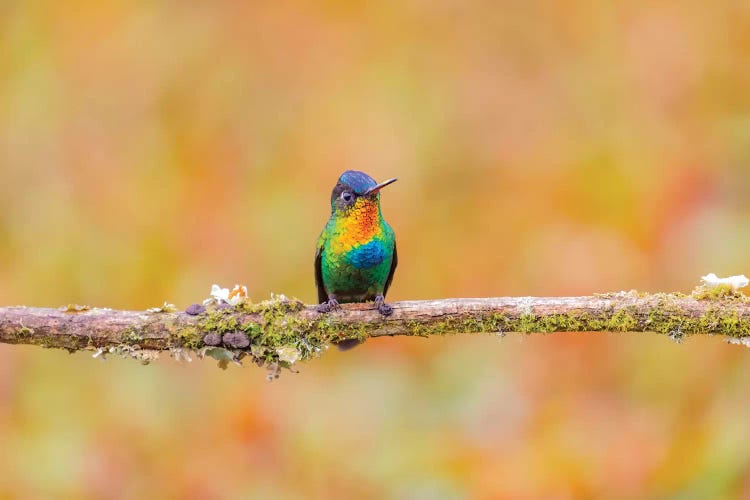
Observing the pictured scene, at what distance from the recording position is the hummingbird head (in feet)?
16.2

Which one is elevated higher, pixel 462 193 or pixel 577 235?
pixel 462 193

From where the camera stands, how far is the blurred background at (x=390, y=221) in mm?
6648

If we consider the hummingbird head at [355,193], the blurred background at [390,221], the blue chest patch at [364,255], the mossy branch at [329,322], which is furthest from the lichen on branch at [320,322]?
the blurred background at [390,221]

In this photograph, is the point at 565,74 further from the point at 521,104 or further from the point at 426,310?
the point at 426,310

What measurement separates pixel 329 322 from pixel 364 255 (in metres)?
0.88

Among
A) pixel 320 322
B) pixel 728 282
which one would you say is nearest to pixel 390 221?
pixel 320 322

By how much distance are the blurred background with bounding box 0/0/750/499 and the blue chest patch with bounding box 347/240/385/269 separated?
2191 mm

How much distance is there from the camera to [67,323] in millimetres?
3908

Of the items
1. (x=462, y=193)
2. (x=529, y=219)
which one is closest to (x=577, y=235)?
(x=529, y=219)

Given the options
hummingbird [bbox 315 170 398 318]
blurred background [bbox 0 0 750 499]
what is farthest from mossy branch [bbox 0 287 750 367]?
blurred background [bbox 0 0 750 499]

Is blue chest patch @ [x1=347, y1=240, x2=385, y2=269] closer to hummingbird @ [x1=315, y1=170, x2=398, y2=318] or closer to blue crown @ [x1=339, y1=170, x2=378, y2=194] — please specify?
hummingbird @ [x1=315, y1=170, x2=398, y2=318]

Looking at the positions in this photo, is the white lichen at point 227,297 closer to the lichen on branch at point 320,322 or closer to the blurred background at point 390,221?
the lichen on branch at point 320,322

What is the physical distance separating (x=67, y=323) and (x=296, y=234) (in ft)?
12.9

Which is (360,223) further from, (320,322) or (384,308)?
(384,308)
